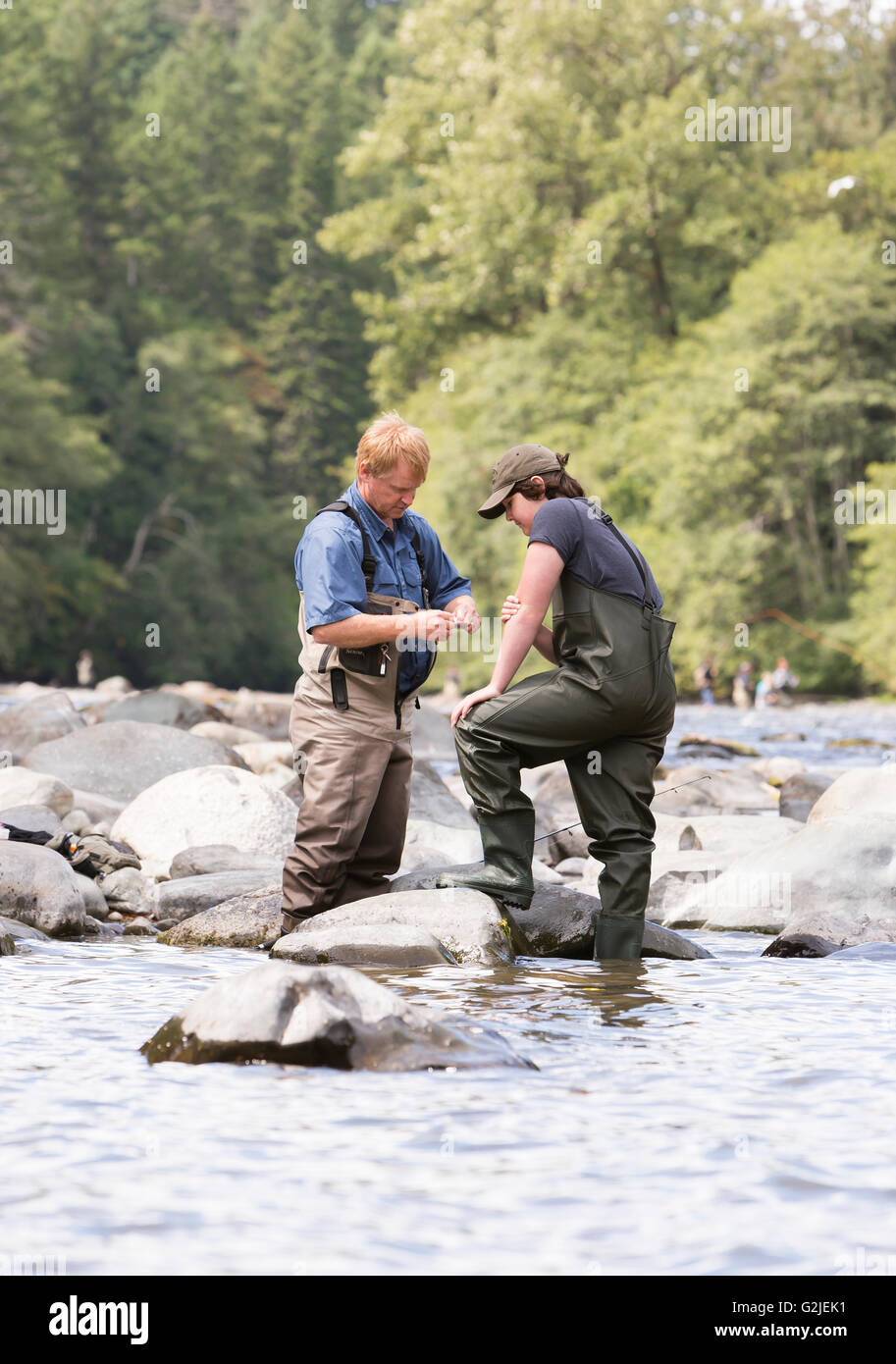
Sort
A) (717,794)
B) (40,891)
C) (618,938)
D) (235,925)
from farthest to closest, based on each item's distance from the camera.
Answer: (717,794) < (40,891) < (235,925) < (618,938)

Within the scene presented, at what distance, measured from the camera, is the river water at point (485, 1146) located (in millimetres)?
2766

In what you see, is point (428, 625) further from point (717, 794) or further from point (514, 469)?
point (717, 794)

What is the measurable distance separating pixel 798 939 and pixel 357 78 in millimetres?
63488

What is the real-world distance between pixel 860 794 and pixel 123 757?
4.46m

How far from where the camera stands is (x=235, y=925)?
6070 millimetres

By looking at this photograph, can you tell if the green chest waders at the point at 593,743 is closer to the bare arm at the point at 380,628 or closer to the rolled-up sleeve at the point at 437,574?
the bare arm at the point at 380,628

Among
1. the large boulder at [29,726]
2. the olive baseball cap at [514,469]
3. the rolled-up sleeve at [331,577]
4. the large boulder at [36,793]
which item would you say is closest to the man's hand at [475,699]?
the rolled-up sleeve at [331,577]

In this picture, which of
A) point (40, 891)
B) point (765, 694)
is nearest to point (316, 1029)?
point (40, 891)

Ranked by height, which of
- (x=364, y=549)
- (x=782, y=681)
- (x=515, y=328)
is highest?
(x=515, y=328)

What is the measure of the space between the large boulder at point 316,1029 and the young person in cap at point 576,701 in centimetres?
150

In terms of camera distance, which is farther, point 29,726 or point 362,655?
point 29,726

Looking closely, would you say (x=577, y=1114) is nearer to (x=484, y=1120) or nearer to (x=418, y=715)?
(x=484, y=1120)

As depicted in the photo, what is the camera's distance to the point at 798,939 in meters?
5.93

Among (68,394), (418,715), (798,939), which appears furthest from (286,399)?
(798,939)
